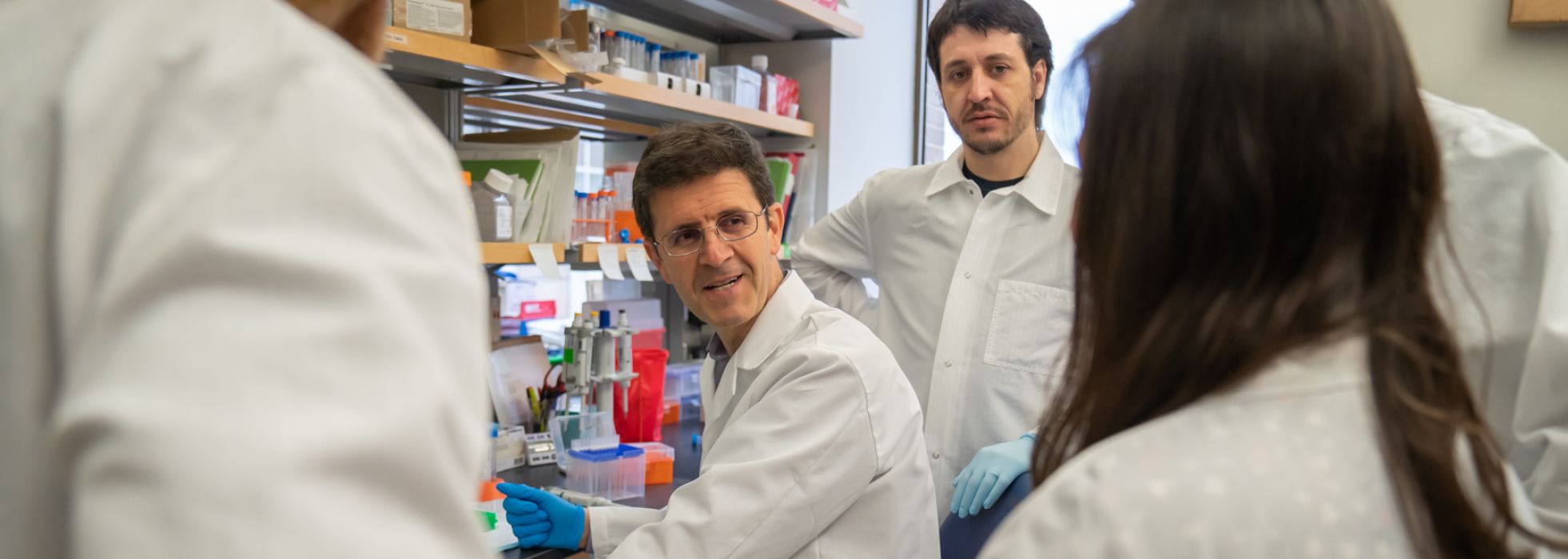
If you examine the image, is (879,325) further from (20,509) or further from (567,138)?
(20,509)

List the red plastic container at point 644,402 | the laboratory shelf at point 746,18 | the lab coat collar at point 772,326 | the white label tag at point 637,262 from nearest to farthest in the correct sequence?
the lab coat collar at point 772,326, the white label tag at point 637,262, the red plastic container at point 644,402, the laboratory shelf at point 746,18

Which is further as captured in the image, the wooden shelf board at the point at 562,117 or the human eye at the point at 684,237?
the wooden shelf board at the point at 562,117

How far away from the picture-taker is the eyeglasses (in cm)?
172

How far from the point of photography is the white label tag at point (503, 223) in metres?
2.13

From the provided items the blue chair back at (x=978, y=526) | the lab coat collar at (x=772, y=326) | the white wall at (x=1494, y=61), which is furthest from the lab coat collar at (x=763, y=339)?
the white wall at (x=1494, y=61)

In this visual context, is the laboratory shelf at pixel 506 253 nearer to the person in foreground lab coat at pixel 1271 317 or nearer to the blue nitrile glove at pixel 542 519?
the blue nitrile glove at pixel 542 519

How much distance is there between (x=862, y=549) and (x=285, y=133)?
4.01 ft

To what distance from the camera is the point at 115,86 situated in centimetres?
40

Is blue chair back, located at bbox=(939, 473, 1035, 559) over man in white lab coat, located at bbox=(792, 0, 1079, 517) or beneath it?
beneath

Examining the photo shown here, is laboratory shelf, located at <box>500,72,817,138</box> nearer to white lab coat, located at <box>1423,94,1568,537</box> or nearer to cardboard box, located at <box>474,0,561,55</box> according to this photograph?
cardboard box, located at <box>474,0,561,55</box>

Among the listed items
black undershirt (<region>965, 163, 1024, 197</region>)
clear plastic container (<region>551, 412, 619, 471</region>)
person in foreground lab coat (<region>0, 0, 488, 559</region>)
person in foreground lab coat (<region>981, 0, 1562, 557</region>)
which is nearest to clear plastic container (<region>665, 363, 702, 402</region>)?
clear plastic container (<region>551, 412, 619, 471</region>)

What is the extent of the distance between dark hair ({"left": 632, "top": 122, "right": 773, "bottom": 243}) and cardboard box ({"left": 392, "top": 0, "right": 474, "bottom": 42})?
0.48m

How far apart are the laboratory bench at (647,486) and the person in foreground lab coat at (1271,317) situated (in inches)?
49.4

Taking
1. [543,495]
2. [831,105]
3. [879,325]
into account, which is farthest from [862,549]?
[831,105]
